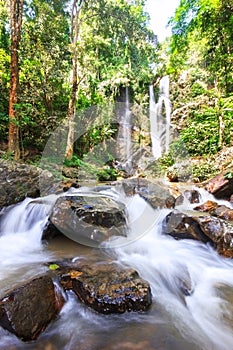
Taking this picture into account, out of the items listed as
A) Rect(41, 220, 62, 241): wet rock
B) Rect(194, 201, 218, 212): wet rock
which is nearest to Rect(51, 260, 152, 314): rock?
Rect(41, 220, 62, 241): wet rock

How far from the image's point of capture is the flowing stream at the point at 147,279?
1.98 meters

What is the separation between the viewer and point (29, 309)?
76.3 inches

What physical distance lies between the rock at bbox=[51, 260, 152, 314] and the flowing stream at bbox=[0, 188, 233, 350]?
8cm

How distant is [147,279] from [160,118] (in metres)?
14.4

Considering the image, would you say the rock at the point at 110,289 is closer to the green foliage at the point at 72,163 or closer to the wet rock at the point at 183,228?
the wet rock at the point at 183,228

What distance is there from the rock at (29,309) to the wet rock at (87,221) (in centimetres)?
155

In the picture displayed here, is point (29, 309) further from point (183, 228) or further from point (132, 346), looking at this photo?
point (183, 228)

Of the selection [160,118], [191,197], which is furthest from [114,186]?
[160,118]

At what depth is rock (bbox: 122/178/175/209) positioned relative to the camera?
18.8 ft

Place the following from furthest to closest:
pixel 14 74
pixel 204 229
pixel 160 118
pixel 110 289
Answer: pixel 160 118, pixel 14 74, pixel 204 229, pixel 110 289

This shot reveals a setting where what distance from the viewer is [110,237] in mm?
3822

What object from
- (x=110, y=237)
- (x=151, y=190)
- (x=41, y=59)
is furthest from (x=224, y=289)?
(x=41, y=59)

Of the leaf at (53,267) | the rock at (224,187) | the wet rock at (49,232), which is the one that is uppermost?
the rock at (224,187)

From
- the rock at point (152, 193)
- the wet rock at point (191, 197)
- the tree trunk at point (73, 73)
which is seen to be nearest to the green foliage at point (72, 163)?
the tree trunk at point (73, 73)
